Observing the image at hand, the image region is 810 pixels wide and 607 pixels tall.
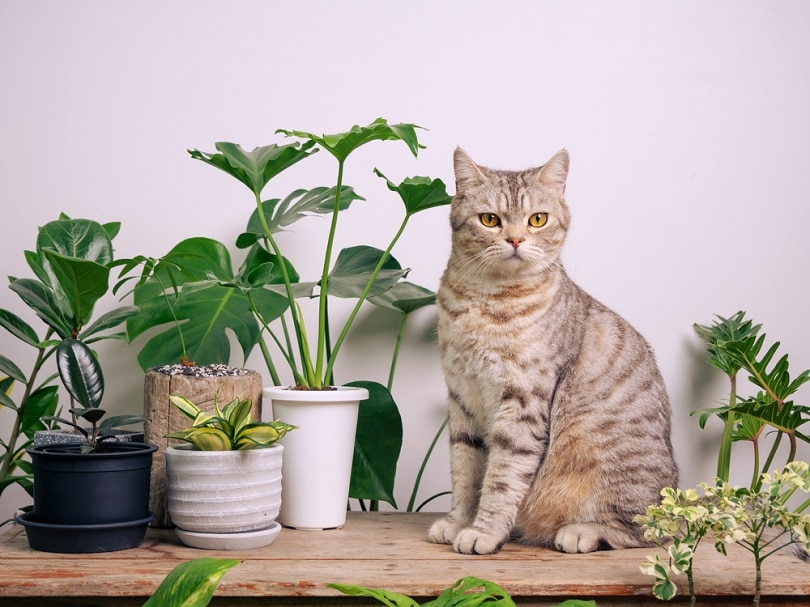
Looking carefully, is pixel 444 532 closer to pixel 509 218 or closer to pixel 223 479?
pixel 223 479

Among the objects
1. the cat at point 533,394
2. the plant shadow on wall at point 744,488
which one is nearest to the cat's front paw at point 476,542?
the cat at point 533,394

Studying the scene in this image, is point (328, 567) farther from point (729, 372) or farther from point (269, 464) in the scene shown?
point (729, 372)

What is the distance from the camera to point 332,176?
1816mm

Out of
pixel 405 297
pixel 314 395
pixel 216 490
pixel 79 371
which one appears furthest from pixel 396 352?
pixel 79 371

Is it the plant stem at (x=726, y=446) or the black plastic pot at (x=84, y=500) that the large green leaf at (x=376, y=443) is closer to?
the black plastic pot at (x=84, y=500)

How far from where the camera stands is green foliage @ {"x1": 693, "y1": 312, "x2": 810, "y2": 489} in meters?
1.51

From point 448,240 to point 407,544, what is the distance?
2.49 feet

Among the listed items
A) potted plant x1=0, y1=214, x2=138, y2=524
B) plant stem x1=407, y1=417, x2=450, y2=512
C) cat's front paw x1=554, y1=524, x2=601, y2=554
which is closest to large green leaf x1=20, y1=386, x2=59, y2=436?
potted plant x1=0, y1=214, x2=138, y2=524

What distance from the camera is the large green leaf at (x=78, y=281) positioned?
Answer: 1.19 meters

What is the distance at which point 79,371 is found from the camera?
1246 millimetres

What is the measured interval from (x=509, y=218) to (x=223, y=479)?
0.66 metres

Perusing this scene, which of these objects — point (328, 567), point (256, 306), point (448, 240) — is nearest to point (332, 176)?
point (448, 240)

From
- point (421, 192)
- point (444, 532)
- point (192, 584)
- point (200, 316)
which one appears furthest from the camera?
point (200, 316)

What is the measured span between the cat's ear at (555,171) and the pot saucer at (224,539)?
0.79 meters
